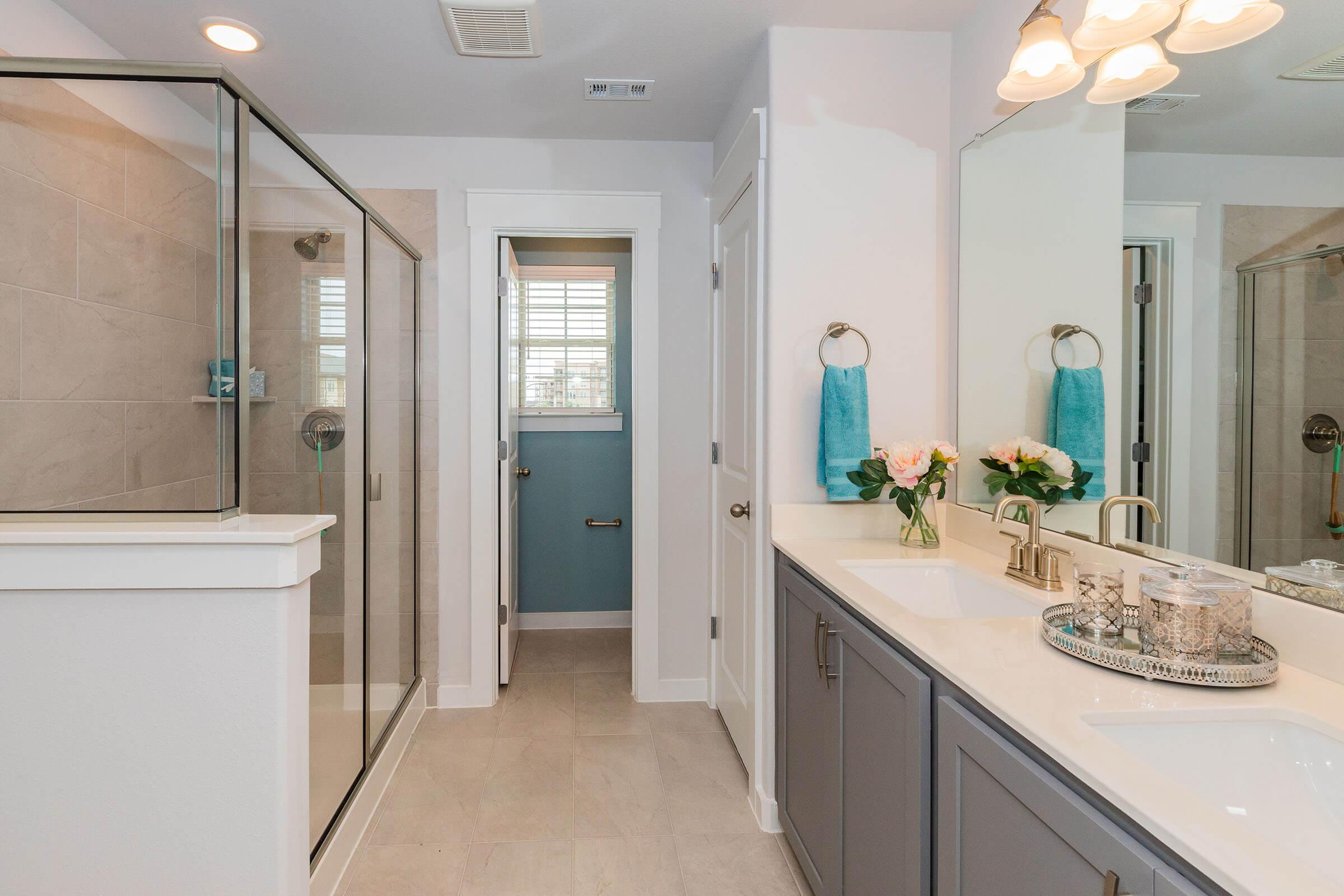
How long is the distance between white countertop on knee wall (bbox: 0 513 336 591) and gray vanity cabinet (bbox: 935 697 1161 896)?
47.3 inches

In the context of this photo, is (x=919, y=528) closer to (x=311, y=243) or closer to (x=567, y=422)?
(x=311, y=243)

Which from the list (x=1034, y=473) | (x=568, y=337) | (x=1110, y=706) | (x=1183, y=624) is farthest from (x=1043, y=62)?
(x=568, y=337)

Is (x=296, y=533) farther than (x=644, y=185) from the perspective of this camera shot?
No

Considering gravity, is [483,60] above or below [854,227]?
above

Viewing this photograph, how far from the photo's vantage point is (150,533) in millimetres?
1269

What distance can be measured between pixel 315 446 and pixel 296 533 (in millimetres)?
795

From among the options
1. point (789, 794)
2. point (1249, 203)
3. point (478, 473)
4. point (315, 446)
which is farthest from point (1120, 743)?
point (478, 473)

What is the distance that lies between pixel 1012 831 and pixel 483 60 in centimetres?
243

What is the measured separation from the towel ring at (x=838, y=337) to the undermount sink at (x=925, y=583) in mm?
610

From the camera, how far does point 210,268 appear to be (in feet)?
4.57

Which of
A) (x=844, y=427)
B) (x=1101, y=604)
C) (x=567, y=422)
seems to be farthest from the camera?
(x=567, y=422)

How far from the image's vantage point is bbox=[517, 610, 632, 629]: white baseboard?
4.01 metres

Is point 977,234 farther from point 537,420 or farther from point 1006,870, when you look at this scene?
point 537,420

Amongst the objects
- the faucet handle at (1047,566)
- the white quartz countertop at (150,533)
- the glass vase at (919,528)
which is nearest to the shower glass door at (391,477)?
the white quartz countertop at (150,533)
